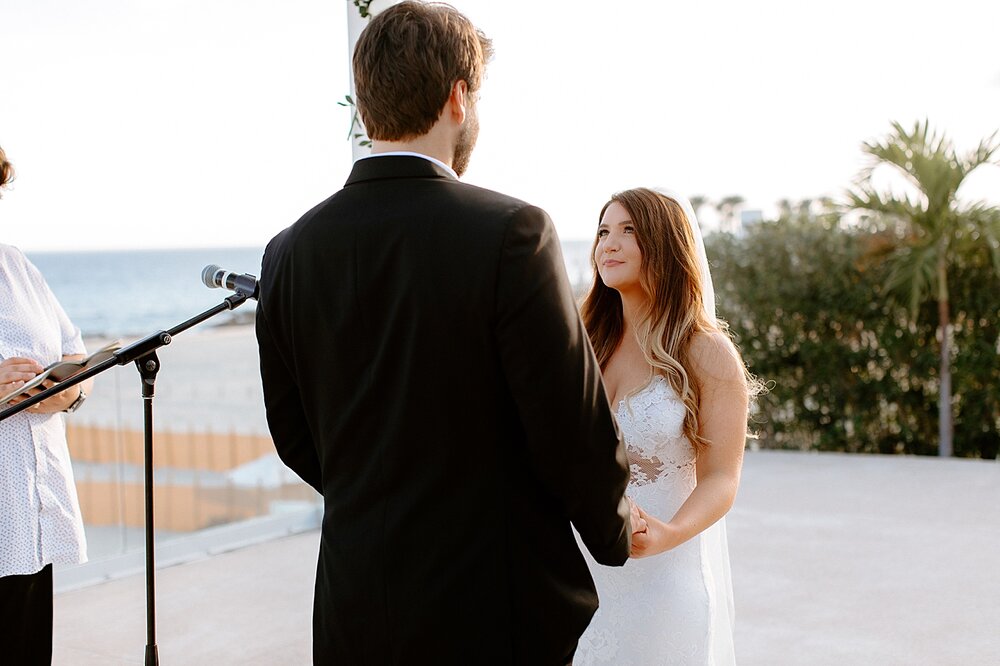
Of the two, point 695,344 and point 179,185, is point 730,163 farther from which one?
point 695,344

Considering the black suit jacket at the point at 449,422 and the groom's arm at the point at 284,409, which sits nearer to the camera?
the black suit jacket at the point at 449,422

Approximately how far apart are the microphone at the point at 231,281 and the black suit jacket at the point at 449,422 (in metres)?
0.71

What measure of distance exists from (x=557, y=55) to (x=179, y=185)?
11.2 meters

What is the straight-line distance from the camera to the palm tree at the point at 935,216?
7352mm

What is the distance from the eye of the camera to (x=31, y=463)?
7.75 ft

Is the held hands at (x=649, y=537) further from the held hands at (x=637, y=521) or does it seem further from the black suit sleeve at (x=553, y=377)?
the black suit sleeve at (x=553, y=377)

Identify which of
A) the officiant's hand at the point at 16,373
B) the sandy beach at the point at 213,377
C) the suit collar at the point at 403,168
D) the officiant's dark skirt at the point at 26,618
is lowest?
the sandy beach at the point at 213,377

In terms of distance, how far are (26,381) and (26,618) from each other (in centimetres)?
56

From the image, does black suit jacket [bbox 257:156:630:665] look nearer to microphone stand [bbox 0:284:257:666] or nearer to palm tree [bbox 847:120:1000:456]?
microphone stand [bbox 0:284:257:666]

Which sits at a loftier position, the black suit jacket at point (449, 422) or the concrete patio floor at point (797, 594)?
the black suit jacket at point (449, 422)

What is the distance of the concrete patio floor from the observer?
3723mm

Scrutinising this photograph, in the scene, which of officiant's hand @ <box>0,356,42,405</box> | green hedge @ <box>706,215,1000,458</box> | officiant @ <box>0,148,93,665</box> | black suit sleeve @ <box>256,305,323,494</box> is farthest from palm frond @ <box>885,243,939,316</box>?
black suit sleeve @ <box>256,305,323,494</box>

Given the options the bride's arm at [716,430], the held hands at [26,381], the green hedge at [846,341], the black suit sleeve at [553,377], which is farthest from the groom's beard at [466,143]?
the green hedge at [846,341]

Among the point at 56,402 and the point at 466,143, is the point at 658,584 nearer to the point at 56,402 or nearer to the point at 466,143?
the point at 466,143
